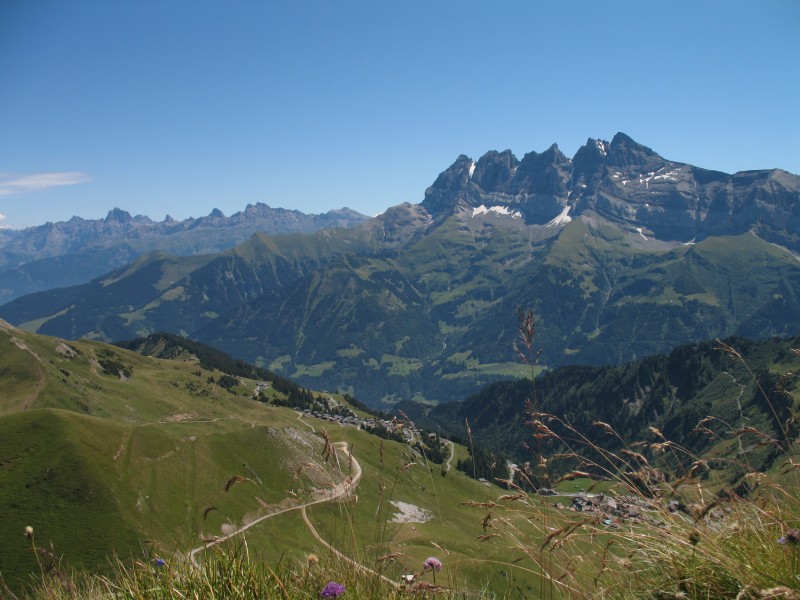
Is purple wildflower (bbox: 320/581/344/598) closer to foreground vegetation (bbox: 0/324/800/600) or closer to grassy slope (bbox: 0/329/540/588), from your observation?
foreground vegetation (bbox: 0/324/800/600)

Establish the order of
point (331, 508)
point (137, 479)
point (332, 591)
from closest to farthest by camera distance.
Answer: point (332, 591), point (331, 508), point (137, 479)

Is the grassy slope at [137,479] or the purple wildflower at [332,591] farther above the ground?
the purple wildflower at [332,591]

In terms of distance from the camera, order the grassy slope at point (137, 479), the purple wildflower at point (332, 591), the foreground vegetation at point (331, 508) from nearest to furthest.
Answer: the purple wildflower at point (332, 591), the foreground vegetation at point (331, 508), the grassy slope at point (137, 479)

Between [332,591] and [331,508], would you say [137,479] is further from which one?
[332,591]

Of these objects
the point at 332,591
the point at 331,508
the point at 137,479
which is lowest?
the point at 137,479

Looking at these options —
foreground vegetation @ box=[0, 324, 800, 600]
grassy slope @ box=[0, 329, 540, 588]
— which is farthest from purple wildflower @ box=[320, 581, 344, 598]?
grassy slope @ box=[0, 329, 540, 588]

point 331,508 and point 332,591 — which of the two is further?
point 331,508

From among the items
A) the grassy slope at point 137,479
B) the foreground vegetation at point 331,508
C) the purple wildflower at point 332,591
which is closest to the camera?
the purple wildflower at point 332,591

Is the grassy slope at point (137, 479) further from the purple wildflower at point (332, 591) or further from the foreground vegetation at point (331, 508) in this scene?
the purple wildflower at point (332, 591)

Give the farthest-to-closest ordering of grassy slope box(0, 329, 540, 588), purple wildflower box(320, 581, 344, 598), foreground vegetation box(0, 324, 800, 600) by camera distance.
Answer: grassy slope box(0, 329, 540, 588), foreground vegetation box(0, 324, 800, 600), purple wildflower box(320, 581, 344, 598)

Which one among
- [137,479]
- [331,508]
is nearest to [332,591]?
[331,508]

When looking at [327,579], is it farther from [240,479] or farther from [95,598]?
[95,598]

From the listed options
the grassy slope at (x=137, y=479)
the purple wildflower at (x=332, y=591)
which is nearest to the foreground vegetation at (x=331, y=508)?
the purple wildflower at (x=332, y=591)

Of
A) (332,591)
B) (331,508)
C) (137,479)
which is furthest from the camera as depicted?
(137,479)
